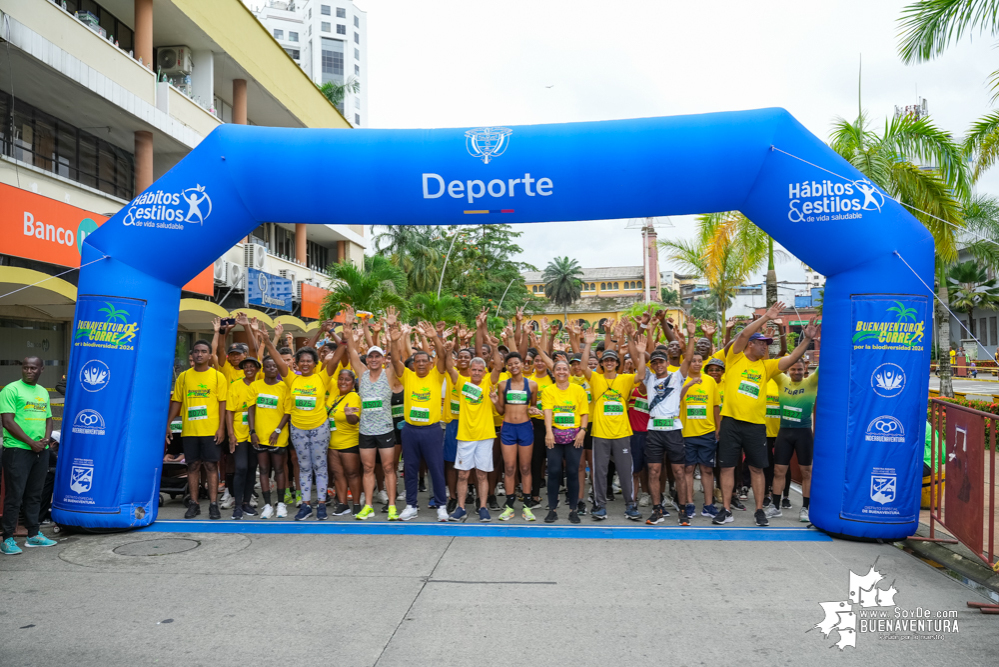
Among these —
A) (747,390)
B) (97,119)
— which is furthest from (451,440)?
(97,119)

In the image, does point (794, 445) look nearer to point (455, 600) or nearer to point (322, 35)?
point (455, 600)

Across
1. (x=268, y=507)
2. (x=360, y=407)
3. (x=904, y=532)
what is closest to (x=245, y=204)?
(x=360, y=407)

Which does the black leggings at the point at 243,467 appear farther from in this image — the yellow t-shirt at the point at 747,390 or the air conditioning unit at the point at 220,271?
the air conditioning unit at the point at 220,271

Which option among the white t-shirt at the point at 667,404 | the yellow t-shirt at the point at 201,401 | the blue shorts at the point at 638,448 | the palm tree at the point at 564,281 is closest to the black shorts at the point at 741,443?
the white t-shirt at the point at 667,404

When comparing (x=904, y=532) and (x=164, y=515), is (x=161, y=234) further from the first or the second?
(x=904, y=532)

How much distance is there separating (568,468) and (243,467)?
11.9ft

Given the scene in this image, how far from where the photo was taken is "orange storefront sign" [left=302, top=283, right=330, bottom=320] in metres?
26.9

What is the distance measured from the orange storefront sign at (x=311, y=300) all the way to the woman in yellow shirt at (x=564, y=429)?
67.5ft

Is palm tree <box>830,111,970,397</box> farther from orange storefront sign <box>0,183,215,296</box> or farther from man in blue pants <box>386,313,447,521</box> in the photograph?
orange storefront sign <box>0,183,215,296</box>

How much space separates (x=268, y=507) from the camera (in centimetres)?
766

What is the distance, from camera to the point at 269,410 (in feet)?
25.2

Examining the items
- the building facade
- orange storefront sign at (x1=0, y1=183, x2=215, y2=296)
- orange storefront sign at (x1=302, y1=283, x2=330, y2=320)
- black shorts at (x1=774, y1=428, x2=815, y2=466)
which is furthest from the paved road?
orange storefront sign at (x1=302, y1=283, x2=330, y2=320)

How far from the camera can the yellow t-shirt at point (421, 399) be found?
24.3 ft

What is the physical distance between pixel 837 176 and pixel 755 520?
11.8 ft
